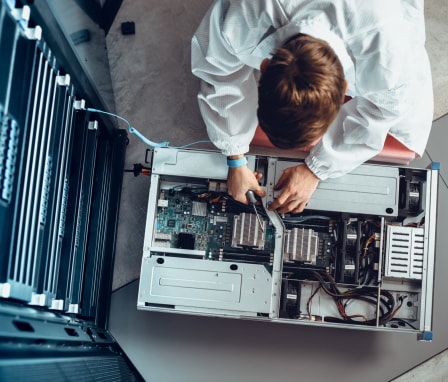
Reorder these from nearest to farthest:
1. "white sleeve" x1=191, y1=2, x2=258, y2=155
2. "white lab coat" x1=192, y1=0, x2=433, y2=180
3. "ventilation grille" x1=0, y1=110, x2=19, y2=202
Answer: "ventilation grille" x1=0, y1=110, x2=19, y2=202
"white lab coat" x1=192, y1=0, x2=433, y2=180
"white sleeve" x1=191, y1=2, x2=258, y2=155

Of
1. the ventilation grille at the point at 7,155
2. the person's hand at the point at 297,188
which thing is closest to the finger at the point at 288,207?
the person's hand at the point at 297,188

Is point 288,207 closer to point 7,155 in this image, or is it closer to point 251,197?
point 251,197

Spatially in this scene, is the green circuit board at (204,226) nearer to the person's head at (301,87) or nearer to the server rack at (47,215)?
the server rack at (47,215)

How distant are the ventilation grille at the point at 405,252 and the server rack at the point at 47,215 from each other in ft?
3.16

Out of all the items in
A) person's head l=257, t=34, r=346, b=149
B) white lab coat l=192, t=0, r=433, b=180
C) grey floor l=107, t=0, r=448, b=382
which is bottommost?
grey floor l=107, t=0, r=448, b=382

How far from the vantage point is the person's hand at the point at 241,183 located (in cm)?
167

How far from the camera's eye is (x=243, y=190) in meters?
1.68

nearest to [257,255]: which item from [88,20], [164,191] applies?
[164,191]

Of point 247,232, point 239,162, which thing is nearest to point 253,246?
point 247,232

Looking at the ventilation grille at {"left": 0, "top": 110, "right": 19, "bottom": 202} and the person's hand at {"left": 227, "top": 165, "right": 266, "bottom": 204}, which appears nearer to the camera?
the ventilation grille at {"left": 0, "top": 110, "right": 19, "bottom": 202}

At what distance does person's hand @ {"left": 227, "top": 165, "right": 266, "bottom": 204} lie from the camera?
1666 millimetres

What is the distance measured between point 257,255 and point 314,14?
820mm

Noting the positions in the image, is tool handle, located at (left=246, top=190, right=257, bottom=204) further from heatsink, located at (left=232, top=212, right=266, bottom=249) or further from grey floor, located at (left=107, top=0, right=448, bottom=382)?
grey floor, located at (left=107, top=0, right=448, bottom=382)

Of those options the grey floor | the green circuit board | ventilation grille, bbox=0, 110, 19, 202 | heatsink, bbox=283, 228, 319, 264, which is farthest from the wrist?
ventilation grille, bbox=0, 110, 19, 202
